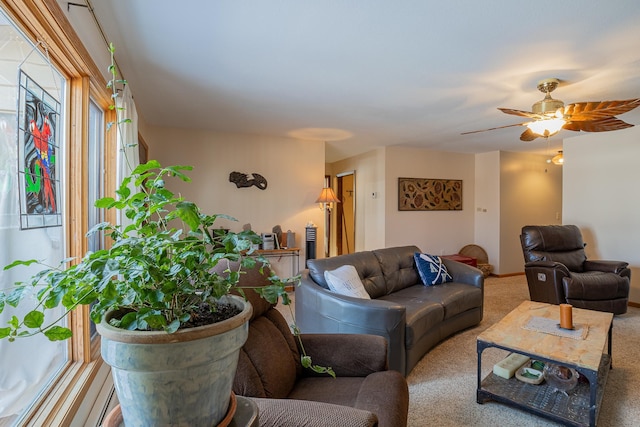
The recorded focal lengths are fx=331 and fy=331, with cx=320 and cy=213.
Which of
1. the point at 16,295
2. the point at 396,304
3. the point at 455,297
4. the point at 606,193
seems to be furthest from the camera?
the point at 606,193

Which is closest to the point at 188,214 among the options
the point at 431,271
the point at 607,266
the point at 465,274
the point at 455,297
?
the point at 455,297

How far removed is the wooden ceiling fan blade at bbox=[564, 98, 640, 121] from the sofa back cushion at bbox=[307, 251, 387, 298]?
2.04 m

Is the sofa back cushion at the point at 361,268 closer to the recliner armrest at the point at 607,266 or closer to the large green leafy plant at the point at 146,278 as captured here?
the large green leafy plant at the point at 146,278

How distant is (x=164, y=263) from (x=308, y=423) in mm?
729

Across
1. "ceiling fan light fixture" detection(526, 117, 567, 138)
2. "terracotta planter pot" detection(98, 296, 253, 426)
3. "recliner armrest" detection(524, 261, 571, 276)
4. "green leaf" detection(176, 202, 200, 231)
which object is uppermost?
"ceiling fan light fixture" detection(526, 117, 567, 138)

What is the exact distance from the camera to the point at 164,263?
73 cm

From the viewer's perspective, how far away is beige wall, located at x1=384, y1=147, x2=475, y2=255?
18.5 feet

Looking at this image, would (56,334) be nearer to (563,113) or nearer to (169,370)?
(169,370)

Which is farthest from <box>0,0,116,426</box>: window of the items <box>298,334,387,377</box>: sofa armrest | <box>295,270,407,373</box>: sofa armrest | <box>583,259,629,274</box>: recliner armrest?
<box>583,259,629,274</box>: recliner armrest

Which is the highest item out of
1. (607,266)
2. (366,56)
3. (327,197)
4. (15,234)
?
(366,56)

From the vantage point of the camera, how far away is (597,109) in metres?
2.46

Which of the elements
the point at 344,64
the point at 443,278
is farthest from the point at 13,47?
the point at 443,278

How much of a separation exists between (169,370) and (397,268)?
307 centimetres

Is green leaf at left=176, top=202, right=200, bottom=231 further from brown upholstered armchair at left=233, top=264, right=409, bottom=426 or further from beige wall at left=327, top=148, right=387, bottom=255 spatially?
beige wall at left=327, top=148, right=387, bottom=255
